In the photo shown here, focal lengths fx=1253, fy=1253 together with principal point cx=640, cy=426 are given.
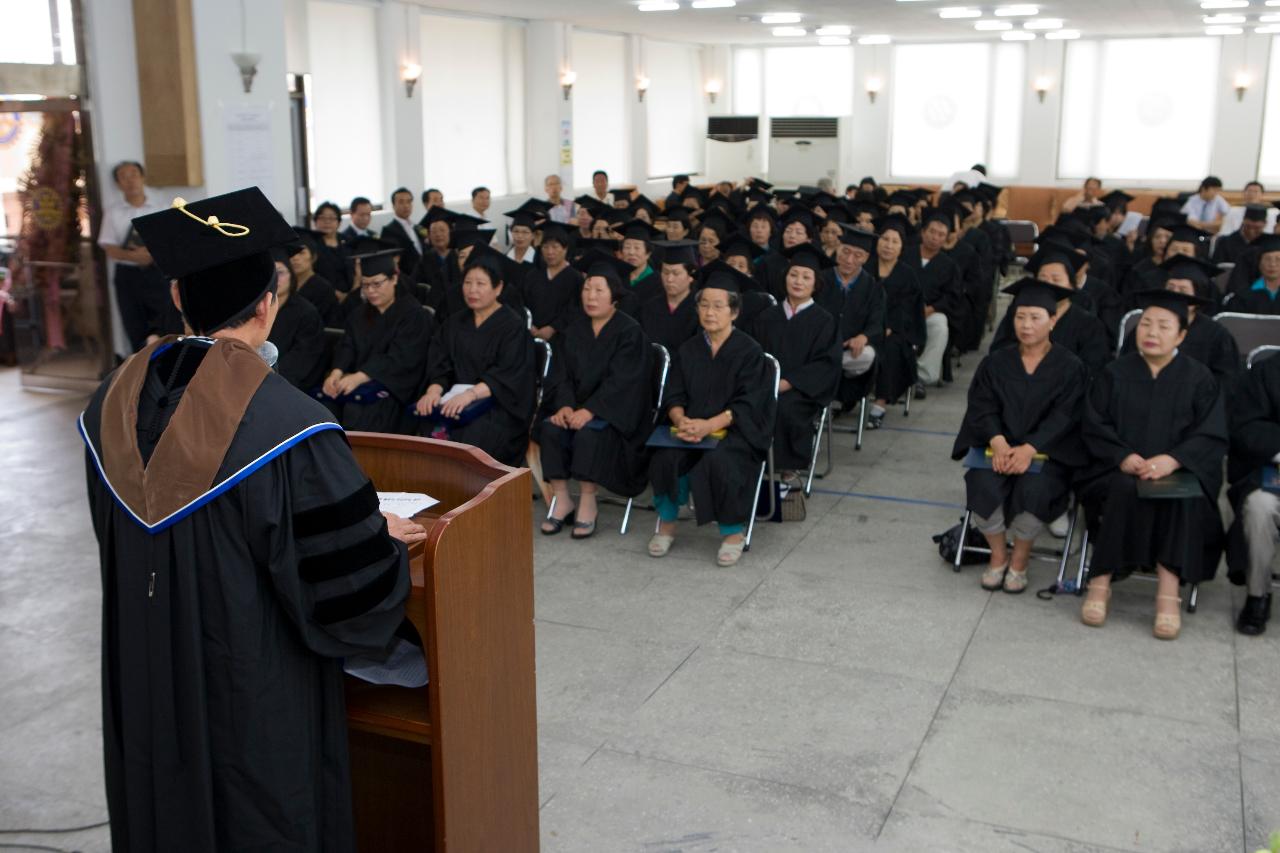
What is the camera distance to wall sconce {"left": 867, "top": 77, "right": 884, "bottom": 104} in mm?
25406

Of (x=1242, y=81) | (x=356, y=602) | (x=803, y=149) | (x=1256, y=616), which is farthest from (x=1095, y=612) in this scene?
(x=803, y=149)

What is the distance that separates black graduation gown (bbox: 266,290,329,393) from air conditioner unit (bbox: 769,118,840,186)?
738 inches

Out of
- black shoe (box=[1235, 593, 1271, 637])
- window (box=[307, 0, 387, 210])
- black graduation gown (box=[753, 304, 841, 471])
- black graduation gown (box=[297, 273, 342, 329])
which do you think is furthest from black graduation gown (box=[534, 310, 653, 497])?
window (box=[307, 0, 387, 210])

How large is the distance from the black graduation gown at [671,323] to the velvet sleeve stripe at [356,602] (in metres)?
5.61

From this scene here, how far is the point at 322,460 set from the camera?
8.02 feet

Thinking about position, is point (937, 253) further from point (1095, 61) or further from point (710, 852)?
point (1095, 61)

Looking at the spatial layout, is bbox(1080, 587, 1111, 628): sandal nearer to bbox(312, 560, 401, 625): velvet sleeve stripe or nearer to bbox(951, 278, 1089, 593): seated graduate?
bbox(951, 278, 1089, 593): seated graduate

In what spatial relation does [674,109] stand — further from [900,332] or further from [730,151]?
[900,332]

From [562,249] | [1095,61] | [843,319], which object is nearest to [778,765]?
[843,319]

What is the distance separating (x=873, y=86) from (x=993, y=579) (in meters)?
21.0

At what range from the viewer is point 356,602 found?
2.48m

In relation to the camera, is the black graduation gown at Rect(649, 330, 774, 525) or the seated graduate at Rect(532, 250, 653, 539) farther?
the seated graduate at Rect(532, 250, 653, 539)

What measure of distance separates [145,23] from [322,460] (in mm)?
8894

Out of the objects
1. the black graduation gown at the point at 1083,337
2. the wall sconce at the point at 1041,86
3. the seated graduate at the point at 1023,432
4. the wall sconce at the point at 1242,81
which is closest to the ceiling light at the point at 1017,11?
the wall sconce at the point at 1041,86
